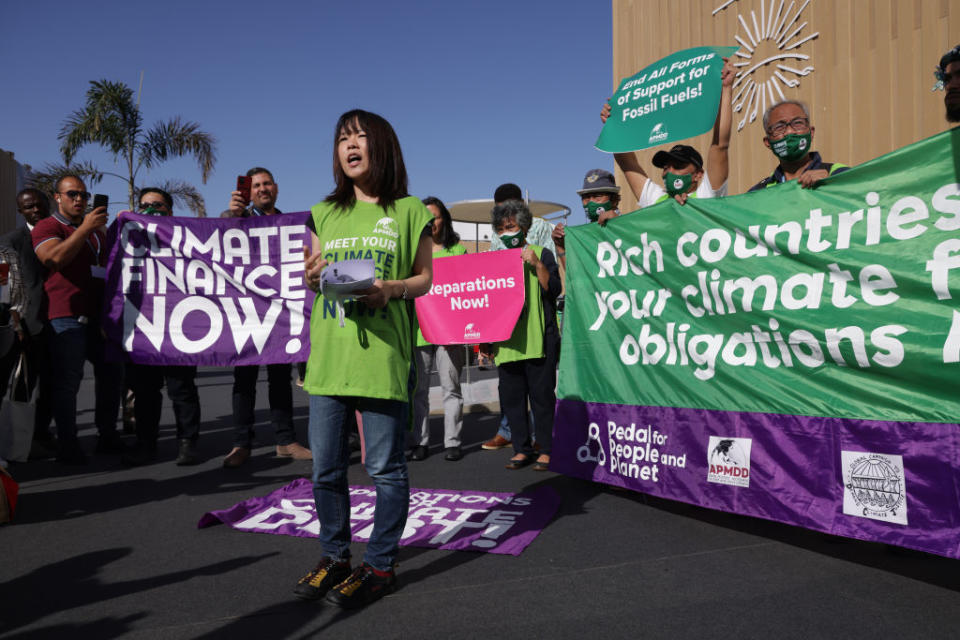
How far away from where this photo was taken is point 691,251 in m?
3.36

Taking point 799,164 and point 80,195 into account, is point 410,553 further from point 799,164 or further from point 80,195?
point 80,195

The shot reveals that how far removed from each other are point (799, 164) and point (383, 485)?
8.55 ft

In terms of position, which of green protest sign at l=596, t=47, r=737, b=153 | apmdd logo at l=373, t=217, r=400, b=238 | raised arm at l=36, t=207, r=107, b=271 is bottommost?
apmdd logo at l=373, t=217, r=400, b=238

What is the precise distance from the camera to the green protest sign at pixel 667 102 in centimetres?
358

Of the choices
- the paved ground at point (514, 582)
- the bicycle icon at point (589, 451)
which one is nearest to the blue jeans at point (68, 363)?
the paved ground at point (514, 582)

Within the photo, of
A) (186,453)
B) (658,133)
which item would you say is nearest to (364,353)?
(658,133)

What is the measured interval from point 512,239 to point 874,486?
9.55 feet

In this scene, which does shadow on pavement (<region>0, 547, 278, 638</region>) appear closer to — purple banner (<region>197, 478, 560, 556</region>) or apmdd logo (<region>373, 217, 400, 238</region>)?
purple banner (<region>197, 478, 560, 556</region>)

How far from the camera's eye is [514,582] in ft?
8.32

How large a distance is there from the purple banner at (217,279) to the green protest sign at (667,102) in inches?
96.2

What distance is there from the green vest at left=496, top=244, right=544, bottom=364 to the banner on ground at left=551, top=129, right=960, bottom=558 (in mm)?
673

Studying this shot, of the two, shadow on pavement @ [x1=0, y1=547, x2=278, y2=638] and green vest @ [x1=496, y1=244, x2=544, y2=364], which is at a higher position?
green vest @ [x1=496, y1=244, x2=544, y2=364]

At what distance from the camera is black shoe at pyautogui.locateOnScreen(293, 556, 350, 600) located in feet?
7.79

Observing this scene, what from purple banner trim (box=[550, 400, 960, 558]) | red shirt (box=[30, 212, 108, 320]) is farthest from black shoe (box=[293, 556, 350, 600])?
red shirt (box=[30, 212, 108, 320])
